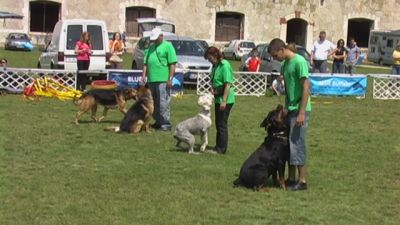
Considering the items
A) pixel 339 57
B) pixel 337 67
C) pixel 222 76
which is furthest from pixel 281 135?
pixel 337 67

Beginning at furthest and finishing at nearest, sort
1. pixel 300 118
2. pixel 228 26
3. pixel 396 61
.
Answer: pixel 228 26 < pixel 396 61 < pixel 300 118

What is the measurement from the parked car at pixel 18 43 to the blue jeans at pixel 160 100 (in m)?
31.5

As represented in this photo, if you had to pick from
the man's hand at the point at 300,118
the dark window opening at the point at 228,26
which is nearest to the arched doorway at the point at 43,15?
the dark window opening at the point at 228,26

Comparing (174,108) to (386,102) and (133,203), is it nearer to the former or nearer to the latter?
(386,102)

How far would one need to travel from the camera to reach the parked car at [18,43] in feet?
140

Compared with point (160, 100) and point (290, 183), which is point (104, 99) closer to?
point (160, 100)

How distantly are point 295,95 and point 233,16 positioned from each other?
43612mm

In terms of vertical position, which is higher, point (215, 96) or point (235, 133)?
point (215, 96)

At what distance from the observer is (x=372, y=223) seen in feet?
23.1

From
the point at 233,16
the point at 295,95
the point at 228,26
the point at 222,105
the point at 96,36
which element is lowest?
the point at 222,105

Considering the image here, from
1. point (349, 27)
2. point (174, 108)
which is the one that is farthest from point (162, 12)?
point (174, 108)

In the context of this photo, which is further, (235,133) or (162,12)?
(162,12)

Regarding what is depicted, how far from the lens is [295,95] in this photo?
814 centimetres

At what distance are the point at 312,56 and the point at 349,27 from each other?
3211cm
